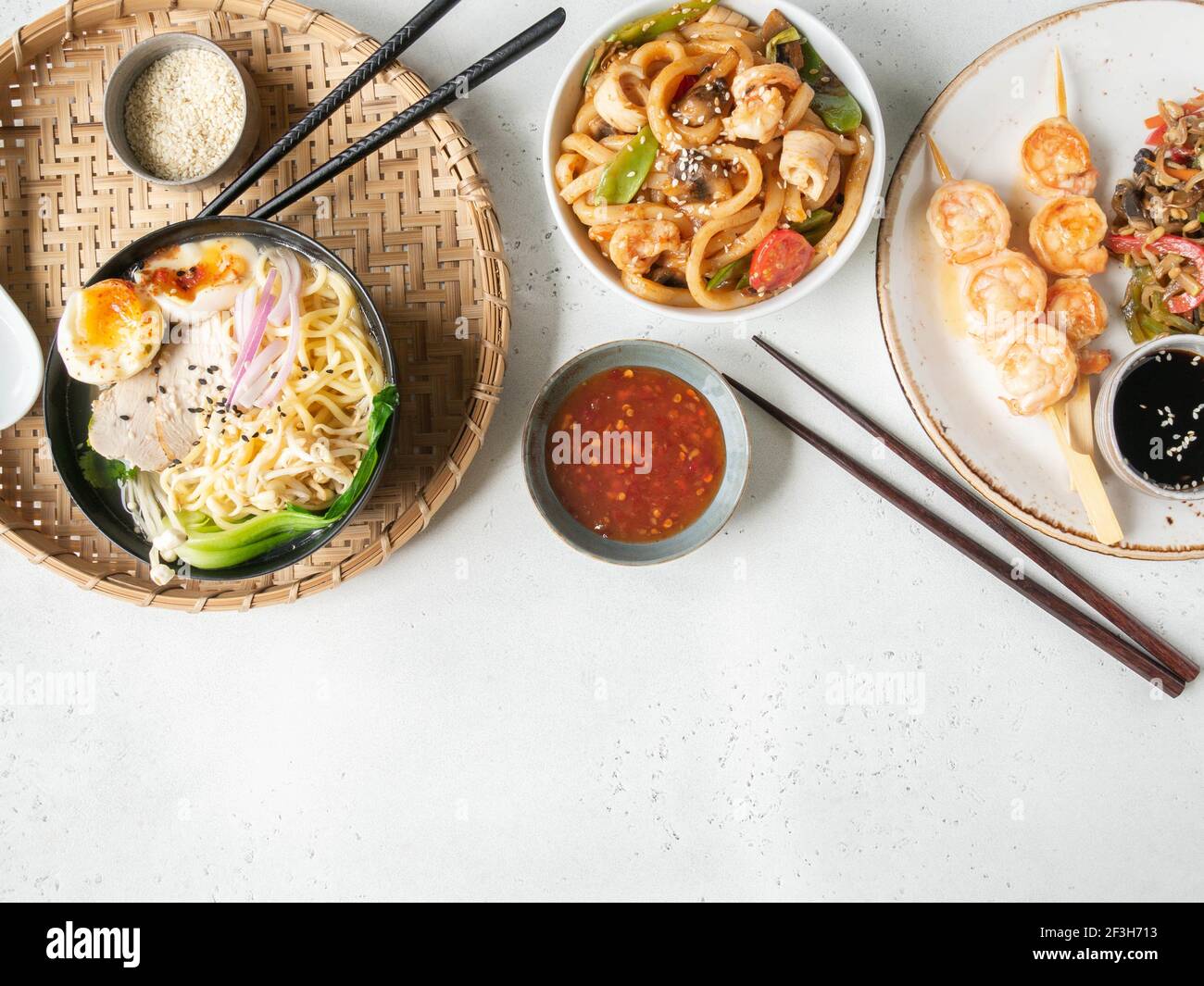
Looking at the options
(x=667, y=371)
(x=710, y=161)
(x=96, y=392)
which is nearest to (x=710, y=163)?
(x=710, y=161)

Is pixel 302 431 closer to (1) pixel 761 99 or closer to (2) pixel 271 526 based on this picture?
(2) pixel 271 526

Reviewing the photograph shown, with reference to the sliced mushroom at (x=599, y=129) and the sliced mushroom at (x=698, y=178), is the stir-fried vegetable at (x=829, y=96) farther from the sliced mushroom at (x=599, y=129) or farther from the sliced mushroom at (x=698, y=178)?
the sliced mushroom at (x=599, y=129)

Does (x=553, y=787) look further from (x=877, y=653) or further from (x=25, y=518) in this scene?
(x=25, y=518)

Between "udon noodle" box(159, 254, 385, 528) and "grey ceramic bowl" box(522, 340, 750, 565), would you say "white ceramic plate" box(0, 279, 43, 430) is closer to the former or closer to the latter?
"udon noodle" box(159, 254, 385, 528)

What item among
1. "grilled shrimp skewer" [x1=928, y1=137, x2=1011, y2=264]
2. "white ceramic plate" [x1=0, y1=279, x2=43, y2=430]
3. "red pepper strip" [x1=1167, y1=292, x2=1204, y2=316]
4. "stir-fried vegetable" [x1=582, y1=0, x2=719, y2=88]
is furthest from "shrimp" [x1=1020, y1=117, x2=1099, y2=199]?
"white ceramic plate" [x1=0, y1=279, x2=43, y2=430]

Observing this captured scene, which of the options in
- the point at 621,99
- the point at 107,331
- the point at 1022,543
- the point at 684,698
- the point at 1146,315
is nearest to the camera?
the point at 107,331

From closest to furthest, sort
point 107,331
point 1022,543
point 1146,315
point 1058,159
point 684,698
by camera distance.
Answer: point 107,331
point 1058,159
point 1146,315
point 1022,543
point 684,698

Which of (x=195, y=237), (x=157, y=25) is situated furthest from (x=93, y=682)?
(x=157, y=25)
